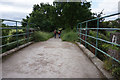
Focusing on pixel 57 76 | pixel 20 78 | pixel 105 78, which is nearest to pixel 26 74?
pixel 20 78

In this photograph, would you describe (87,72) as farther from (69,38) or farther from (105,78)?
(69,38)

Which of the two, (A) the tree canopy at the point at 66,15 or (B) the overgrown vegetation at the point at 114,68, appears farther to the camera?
(A) the tree canopy at the point at 66,15

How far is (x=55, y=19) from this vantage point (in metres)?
18.4

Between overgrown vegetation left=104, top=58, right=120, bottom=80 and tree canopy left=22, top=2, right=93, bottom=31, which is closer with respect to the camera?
overgrown vegetation left=104, top=58, right=120, bottom=80

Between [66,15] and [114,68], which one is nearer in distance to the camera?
[114,68]

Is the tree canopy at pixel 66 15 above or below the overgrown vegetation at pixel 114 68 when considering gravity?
above

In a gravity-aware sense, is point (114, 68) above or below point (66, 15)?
below

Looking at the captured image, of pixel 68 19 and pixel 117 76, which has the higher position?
pixel 68 19

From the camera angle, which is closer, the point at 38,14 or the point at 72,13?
the point at 72,13

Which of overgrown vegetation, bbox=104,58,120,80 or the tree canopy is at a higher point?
the tree canopy

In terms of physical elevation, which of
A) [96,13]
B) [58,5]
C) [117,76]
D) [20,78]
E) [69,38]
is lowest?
[20,78]

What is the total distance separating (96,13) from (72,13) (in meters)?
5.83

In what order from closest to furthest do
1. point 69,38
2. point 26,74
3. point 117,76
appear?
point 117,76 < point 26,74 < point 69,38

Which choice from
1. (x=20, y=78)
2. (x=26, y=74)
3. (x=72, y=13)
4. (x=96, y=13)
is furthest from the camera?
(x=72, y=13)
